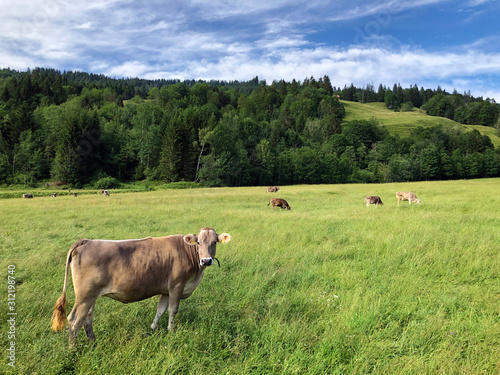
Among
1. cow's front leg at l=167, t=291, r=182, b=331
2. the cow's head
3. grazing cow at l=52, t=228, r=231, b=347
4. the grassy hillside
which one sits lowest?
cow's front leg at l=167, t=291, r=182, b=331

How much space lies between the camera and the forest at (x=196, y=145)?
198 feet

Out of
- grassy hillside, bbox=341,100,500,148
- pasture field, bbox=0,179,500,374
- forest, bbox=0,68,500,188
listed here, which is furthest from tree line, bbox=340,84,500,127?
pasture field, bbox=0,179,500,374

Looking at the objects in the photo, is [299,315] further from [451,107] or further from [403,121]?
[451,107]

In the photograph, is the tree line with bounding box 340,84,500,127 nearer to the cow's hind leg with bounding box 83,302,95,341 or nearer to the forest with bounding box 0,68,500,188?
the forest with bounding box 0,68,500,188

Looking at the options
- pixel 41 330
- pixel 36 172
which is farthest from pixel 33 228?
pixel 36 172

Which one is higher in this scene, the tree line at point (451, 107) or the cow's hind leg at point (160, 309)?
the tree line at point (451, 107)

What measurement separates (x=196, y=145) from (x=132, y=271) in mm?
62276

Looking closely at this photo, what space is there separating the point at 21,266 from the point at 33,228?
7150 millimetres

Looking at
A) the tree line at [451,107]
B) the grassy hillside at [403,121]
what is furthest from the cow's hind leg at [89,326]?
the tree line at [451,107]

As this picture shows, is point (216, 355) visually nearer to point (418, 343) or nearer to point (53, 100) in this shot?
point (418, 343)

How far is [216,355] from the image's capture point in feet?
13.7

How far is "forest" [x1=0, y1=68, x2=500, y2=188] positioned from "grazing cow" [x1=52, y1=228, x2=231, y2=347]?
185 feet

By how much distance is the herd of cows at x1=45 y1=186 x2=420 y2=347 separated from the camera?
4309mm

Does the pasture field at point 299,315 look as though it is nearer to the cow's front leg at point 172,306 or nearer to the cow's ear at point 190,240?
the cow's front leg at point 172,306
